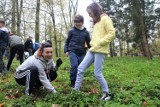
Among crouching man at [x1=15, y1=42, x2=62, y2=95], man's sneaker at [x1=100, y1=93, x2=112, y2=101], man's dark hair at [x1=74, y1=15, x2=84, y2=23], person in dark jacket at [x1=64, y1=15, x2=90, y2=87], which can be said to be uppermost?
man's dark hair at [x1=74, y1=15, x2=84, y2=23]

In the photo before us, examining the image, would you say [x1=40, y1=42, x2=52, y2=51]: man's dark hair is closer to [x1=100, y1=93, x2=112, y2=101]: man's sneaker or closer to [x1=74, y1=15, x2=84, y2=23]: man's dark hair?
[x1=74, y1=15, x2=84, y2=23]: man's dark hair

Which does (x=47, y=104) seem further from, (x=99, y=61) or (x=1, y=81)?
(x=1, y=81)

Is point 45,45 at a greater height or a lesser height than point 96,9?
lesser

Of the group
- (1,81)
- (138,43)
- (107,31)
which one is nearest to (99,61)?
(107,31)

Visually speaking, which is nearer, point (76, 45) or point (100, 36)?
point (100, 36)

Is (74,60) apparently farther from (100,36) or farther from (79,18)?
(100,36)

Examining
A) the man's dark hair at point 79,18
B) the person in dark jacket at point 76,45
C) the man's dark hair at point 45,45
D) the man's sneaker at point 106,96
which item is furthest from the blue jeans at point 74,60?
the man's sneaker at point 106,96

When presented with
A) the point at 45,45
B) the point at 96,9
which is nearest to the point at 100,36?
the point at 96,9

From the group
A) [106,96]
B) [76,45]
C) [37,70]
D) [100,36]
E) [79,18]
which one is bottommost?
[106,96]

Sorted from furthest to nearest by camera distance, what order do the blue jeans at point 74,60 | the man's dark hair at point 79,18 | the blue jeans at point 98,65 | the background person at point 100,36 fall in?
the blue jeans at point 74,60
the man's dark hair at point 79,18
the blue jeans at point 98,65
the background person at point 100,36

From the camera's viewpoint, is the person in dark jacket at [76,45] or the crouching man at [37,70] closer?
the crouching man at [37,70]

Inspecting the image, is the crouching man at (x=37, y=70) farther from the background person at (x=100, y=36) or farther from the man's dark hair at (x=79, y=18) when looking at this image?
the man's dark hair at (x=79, y=18)

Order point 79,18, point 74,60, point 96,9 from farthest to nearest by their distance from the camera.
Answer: point 74,60 < point 79,18 < point 96,9

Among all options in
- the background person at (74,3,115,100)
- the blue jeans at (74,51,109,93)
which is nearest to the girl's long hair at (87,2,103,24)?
the background person at (74,3,115,100)
